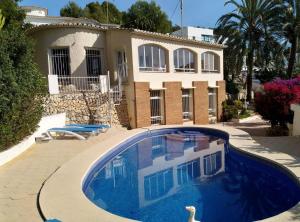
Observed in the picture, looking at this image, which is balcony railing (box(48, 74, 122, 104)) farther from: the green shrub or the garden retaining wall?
the green shrub

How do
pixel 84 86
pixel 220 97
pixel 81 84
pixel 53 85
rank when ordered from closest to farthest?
1. pixel 53 85
2. pixel 84 86
3. pixel 81 84
4. pixel 220 97

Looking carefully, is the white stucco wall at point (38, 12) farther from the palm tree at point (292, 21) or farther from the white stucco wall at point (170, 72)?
the palm tree at point (292, 21)

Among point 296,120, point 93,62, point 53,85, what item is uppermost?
point 93,62

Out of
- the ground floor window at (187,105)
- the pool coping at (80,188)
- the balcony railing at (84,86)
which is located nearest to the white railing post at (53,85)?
the balcony railing at (84,86)

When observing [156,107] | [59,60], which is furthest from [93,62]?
[156,107]

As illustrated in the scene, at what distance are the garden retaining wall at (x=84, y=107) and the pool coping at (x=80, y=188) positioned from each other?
200 inches

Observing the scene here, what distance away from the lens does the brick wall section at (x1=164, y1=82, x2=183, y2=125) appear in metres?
23.3

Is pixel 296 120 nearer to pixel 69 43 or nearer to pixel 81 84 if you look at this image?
pixel 81 84

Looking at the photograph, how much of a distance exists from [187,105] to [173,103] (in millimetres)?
2303

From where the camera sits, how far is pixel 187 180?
10992 millimetres

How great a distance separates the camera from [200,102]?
26.1m

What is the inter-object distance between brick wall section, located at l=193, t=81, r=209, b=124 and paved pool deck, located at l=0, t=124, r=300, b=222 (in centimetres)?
798

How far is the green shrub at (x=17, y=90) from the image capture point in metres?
11.4

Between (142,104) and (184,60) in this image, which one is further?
(184,60)
